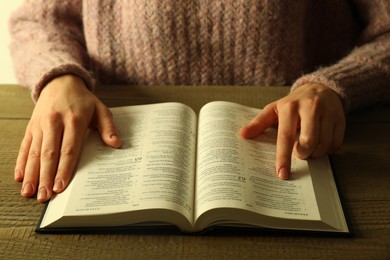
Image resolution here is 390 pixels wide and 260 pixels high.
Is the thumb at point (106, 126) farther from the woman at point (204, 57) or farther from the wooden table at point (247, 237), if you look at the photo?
the wooden table at point (247, 237)

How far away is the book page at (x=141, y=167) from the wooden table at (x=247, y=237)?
4 cm

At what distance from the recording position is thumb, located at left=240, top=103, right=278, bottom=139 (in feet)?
2.32

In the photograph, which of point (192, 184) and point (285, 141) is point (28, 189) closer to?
point (192, 184)

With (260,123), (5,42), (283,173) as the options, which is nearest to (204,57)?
(260,123)

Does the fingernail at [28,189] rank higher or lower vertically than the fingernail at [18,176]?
higher

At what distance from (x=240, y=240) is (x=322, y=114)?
255 millimetres

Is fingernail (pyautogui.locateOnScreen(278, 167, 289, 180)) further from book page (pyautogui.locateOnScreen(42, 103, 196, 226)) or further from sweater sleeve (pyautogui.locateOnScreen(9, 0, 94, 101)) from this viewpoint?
sweater sleeve (pyautogui.locateOnScreen(9, 0, 94, 101))

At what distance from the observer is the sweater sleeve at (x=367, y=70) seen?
792 millimetres

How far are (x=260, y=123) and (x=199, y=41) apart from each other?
0.25 metres

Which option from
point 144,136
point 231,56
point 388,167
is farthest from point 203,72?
point 388,167

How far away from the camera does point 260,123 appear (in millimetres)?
723

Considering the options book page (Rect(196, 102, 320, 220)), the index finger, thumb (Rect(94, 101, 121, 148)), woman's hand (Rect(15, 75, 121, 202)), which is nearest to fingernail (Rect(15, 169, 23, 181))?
woman's hand (Rect(15, 75, 121, 202))

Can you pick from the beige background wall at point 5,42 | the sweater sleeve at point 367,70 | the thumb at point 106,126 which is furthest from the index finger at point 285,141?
the beige background wall at point 5,42

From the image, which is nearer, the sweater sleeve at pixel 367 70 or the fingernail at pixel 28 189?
the fingernail at pixel 28 189
